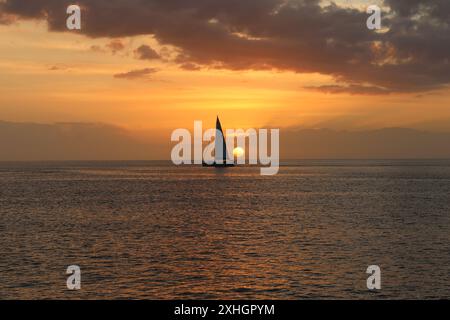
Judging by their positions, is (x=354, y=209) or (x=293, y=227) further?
(x=354, y=209)

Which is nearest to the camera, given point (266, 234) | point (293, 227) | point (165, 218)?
point (266, 234)

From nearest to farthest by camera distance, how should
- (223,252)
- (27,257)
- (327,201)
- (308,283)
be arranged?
(308,283), (27,257), (223,252), (327,201)

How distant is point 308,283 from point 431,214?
49.2 metres

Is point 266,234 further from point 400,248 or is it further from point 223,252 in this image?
point 400,248

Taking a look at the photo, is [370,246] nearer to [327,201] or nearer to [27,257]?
[27,257]

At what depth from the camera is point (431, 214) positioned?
77562mm

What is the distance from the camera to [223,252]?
4797 cm

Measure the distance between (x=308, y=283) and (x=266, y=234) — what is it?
A: 73.8 feet

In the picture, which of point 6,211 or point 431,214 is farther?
point 6,211

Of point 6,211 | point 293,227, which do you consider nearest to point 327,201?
point 293,227
